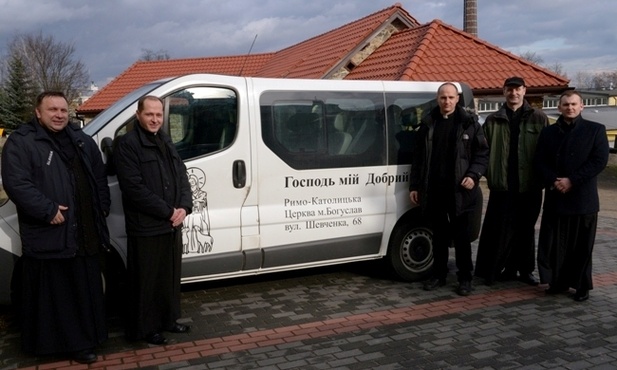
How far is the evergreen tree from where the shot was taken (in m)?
47.5

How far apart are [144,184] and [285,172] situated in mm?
1505

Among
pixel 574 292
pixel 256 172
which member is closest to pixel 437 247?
pixel 574 292

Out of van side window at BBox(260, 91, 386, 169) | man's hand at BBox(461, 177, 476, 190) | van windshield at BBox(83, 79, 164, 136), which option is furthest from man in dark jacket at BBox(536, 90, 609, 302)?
van windshield at BBox(83, 79, 164, 136)

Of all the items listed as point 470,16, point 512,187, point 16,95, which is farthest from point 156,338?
point 16,95

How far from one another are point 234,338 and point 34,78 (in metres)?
52.0

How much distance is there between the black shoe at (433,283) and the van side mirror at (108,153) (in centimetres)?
325

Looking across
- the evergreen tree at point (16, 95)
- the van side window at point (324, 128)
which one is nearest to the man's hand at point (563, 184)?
the van side window at point (324, 128)

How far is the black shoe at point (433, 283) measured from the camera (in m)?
6.20

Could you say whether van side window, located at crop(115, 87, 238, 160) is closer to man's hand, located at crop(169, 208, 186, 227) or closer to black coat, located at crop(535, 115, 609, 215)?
man's hand, located at crop(169, 208, 186, 227)

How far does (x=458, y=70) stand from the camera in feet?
46.9

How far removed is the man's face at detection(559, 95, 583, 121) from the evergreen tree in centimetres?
4832

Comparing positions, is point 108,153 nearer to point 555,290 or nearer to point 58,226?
point 58,226

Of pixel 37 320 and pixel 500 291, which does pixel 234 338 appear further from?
pixel 500 291

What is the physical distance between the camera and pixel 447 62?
1423 centimetres
